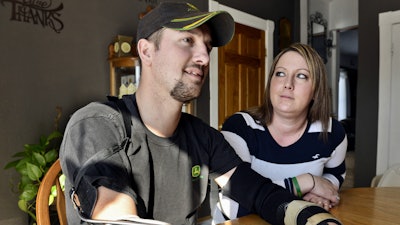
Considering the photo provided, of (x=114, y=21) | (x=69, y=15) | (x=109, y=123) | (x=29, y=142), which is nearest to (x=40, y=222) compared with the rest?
(x=109, y=123)

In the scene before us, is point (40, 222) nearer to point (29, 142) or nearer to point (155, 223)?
point (155, 223)

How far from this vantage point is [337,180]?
150cm

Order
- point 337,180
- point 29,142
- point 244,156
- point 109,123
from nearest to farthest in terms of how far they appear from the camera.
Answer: point 109,123
point 244,156
point 337,180
point 29,142

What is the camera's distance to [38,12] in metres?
2.37

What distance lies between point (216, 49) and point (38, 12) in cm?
179

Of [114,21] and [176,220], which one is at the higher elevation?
[114,21]

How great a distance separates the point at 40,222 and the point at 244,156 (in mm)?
773

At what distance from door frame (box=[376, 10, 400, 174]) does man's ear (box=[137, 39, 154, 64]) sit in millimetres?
3395

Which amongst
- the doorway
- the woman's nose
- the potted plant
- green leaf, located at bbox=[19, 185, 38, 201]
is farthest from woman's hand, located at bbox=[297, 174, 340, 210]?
the doorway

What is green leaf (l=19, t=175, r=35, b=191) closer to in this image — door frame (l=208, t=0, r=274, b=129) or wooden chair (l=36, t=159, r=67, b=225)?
wooden chair (l=36, t=159, r=67, b=225)

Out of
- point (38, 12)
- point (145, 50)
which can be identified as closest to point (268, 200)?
point (145, 50)

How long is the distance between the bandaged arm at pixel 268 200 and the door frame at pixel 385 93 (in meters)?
3.11

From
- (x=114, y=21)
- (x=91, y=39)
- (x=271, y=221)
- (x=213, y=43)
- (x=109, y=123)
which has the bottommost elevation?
(x=271, y=221)

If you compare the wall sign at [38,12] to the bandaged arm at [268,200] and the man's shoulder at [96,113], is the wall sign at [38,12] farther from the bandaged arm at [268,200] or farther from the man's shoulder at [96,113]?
the bandaged arm at [268,200]
